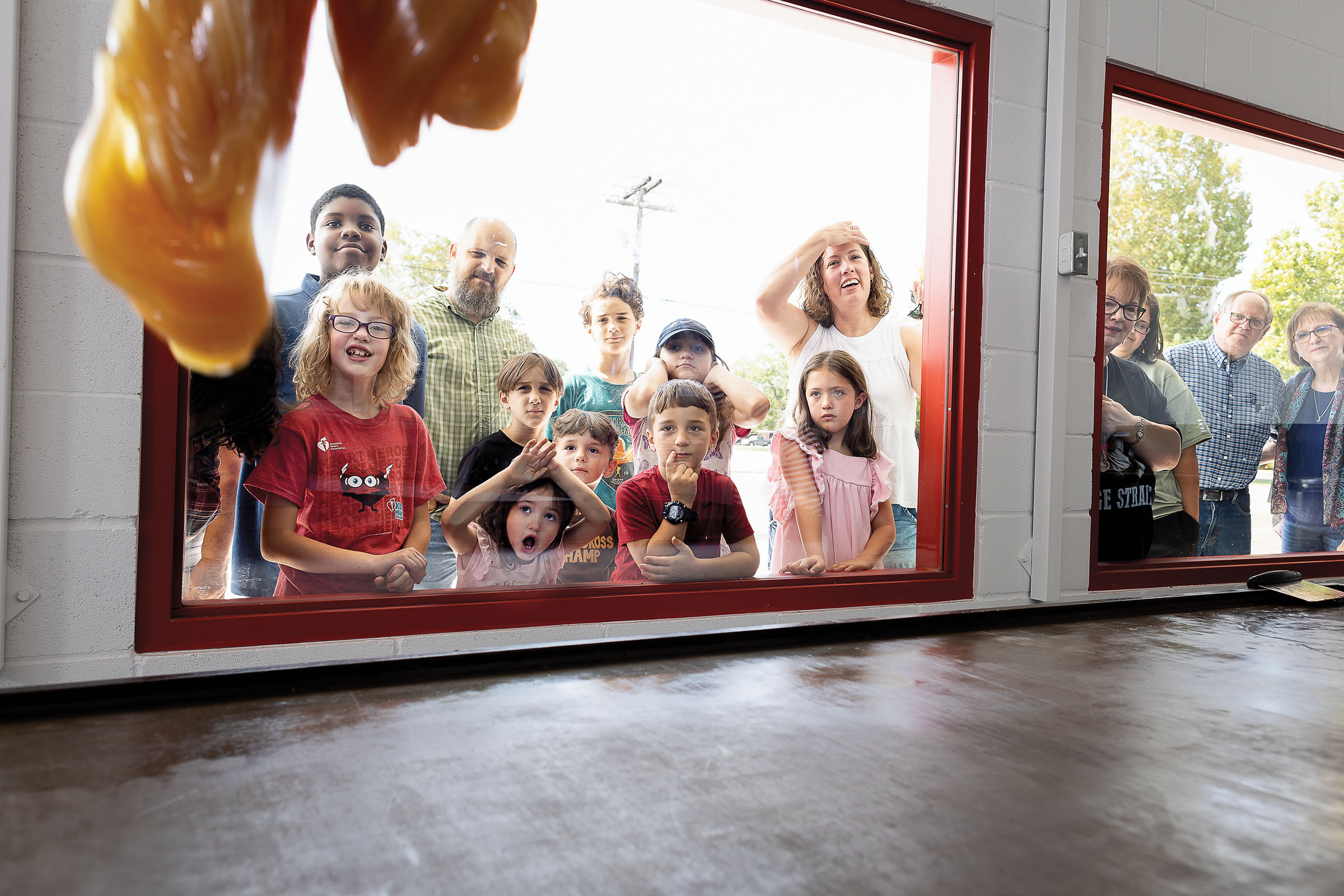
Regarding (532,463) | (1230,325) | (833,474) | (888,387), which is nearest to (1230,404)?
(1230,325)

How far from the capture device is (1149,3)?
229 cm

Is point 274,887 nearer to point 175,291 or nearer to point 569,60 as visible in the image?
point 175,291

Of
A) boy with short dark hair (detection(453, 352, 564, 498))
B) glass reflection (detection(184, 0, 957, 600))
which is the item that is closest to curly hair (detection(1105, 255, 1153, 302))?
glass reflection (detection(184, 0, 957, 600))

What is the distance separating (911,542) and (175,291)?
1987 mm

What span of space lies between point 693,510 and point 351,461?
76 cm

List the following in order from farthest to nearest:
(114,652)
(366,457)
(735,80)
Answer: (735,80) < (366,457) < (114,652)

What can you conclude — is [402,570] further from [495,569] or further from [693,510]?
[693,510]

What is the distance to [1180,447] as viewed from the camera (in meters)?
2.60

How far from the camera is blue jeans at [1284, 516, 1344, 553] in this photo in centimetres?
281

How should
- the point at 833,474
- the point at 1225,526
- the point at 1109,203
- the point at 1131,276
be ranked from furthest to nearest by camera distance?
the point at 1225,526, the point at 1131,276, the point at 1109,203, the point at 833,474

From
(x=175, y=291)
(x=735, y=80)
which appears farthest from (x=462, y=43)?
(x=735, y=80)

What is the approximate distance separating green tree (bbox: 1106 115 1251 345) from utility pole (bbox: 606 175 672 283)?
49.3 inches

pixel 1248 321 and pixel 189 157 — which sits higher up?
pixel 1248 321

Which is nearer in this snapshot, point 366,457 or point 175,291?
point 175,291
